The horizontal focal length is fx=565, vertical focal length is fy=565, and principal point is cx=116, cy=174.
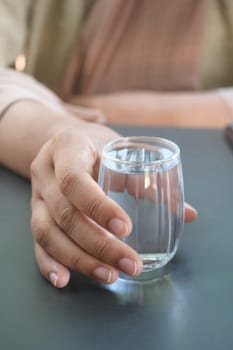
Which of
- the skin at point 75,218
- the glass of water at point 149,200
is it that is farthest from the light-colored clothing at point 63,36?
the glass of water at point 149,200

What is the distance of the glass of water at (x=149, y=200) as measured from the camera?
44cm

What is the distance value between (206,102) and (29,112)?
0.33 metres

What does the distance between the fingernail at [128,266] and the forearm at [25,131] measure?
9.0 inches

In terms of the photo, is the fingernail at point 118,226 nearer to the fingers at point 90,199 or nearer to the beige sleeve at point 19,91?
the fingers at point 90,199

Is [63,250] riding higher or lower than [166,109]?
higher

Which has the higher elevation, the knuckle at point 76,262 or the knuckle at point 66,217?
the knuckle at point 66,217

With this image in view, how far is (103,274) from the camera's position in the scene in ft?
1.42

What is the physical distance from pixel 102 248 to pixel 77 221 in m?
0.04

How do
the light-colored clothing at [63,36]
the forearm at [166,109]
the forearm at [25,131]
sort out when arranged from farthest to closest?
the light-colored clothing at [63,36]
the forearm at [166,109]
the forearm at [25,131]

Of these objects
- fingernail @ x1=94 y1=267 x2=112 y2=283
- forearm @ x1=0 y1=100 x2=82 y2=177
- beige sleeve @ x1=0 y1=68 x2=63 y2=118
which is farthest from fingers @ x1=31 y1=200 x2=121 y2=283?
beige sleeve @ x1=0 y1=68 x2=63 y2=118

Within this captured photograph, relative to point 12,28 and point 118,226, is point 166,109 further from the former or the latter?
point 118,226

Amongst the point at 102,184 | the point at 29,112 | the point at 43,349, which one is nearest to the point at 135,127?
the point at 29,112

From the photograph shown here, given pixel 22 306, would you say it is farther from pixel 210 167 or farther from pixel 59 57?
pixel 59 57

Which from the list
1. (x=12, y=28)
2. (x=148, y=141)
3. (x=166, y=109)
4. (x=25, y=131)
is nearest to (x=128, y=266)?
(x=148, y=141)
